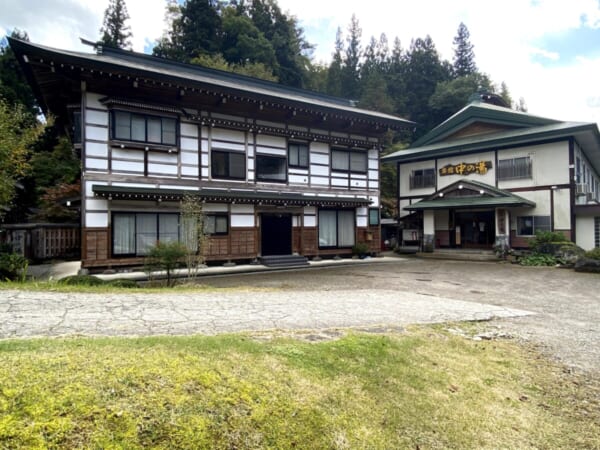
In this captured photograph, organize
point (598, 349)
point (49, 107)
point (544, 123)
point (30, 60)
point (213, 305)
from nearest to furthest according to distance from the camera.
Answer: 1. point (598, 349)
2. point (213, 305)
3. point (30, 60)
4. point (49, 107)
5. point (544, 123)

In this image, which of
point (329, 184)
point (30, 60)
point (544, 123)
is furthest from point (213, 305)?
point (544, 123)

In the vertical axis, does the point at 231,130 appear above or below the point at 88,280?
above

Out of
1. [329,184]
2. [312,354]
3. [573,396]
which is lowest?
[573,396]

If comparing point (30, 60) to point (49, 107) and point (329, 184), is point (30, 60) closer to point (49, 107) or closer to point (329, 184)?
point (49, 107)

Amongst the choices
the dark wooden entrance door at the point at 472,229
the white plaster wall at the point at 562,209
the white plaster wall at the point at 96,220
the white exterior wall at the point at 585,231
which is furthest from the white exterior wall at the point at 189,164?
the white exterior wall at the point at 585,231

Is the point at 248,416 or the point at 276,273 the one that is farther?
the point at 276,273

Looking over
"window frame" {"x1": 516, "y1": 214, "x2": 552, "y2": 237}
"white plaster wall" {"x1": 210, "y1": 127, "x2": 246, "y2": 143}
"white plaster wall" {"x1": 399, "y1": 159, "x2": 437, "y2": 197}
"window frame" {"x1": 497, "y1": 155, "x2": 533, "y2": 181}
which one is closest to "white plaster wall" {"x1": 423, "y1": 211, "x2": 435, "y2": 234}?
"white plaster wall" {"x1": 399, "y1": 159, "x2": 437, "y2": 197}

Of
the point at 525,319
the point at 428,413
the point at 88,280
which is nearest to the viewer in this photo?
the point at 428,413

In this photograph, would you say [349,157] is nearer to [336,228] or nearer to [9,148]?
[336,228]

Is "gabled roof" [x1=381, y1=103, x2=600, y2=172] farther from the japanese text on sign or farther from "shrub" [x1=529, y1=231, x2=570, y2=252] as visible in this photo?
"shrub" [x1=529, y1=231, x2=570, y2=252]

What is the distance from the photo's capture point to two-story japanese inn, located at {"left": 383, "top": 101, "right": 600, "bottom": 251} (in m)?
18.2

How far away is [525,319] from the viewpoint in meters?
6.66

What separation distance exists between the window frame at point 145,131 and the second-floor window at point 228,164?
171 cm

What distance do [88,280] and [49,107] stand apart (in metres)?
11.0
